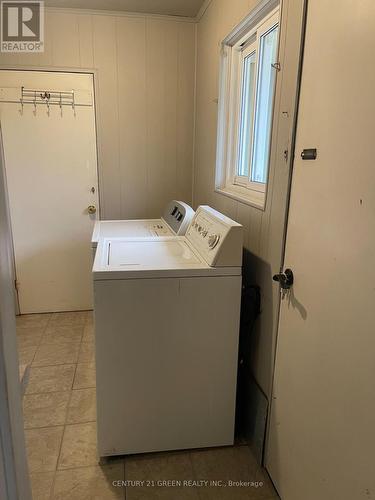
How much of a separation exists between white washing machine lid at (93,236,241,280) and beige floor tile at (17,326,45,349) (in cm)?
132

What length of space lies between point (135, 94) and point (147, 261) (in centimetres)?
193

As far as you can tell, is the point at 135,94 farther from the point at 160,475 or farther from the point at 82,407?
the point at 160,475

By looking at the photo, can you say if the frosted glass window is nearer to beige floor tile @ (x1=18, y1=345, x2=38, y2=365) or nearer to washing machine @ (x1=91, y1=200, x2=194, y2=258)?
washing machine @ (x1=91, y1=200, x2=194, y2=258)

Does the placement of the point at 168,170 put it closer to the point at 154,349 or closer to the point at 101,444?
the point at 154,349

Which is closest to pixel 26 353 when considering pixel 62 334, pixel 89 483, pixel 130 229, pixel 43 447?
pixel 62 334

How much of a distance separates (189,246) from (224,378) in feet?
2.24

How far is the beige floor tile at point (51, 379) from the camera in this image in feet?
7.17

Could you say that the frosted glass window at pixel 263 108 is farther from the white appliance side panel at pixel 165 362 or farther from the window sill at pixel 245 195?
the white appliance side panel at pixel 165 362

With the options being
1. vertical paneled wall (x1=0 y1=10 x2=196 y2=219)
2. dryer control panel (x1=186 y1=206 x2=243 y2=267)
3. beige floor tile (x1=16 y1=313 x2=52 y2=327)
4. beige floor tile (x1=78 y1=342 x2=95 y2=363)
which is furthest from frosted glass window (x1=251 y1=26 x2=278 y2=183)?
beige floor tile (x1=16 y1=313 x2=52 y2=327)

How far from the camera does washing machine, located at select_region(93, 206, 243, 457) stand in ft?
4.93

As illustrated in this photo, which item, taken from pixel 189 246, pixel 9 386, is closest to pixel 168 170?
pixel 189 246

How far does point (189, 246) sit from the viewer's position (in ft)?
6.23

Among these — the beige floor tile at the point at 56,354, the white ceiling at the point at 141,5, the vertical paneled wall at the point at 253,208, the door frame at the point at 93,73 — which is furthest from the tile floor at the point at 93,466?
the white ceiling at the point at 141,5

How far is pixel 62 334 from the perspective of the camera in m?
2.87
